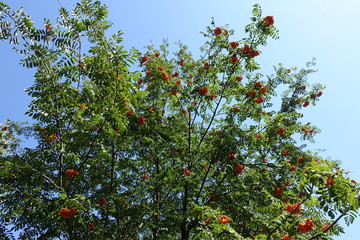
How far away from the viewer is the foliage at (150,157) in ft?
16.8

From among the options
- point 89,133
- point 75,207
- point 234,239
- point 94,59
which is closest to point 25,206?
point 75,207

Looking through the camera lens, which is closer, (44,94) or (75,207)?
(75,207)

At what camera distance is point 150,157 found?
9.17 meters

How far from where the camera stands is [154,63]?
8945 mm

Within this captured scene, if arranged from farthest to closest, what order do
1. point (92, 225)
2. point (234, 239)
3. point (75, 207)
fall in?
point (92, 225)
point (234, 239)
point (75, 207)

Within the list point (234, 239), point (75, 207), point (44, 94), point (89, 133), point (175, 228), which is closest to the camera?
point (75, 207)

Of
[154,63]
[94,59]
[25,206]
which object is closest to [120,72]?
[94,59]

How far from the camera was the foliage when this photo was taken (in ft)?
16.8

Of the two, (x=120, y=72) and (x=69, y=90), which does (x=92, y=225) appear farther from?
(x=120, y=72)

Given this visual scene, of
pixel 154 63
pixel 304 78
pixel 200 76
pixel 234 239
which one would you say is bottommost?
pixel 234 239

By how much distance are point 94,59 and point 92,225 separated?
3.93 metres

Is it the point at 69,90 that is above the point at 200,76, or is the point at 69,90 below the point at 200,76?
below

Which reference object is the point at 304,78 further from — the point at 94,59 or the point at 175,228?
the point at 94,59

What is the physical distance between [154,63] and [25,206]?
5487 millimetres
